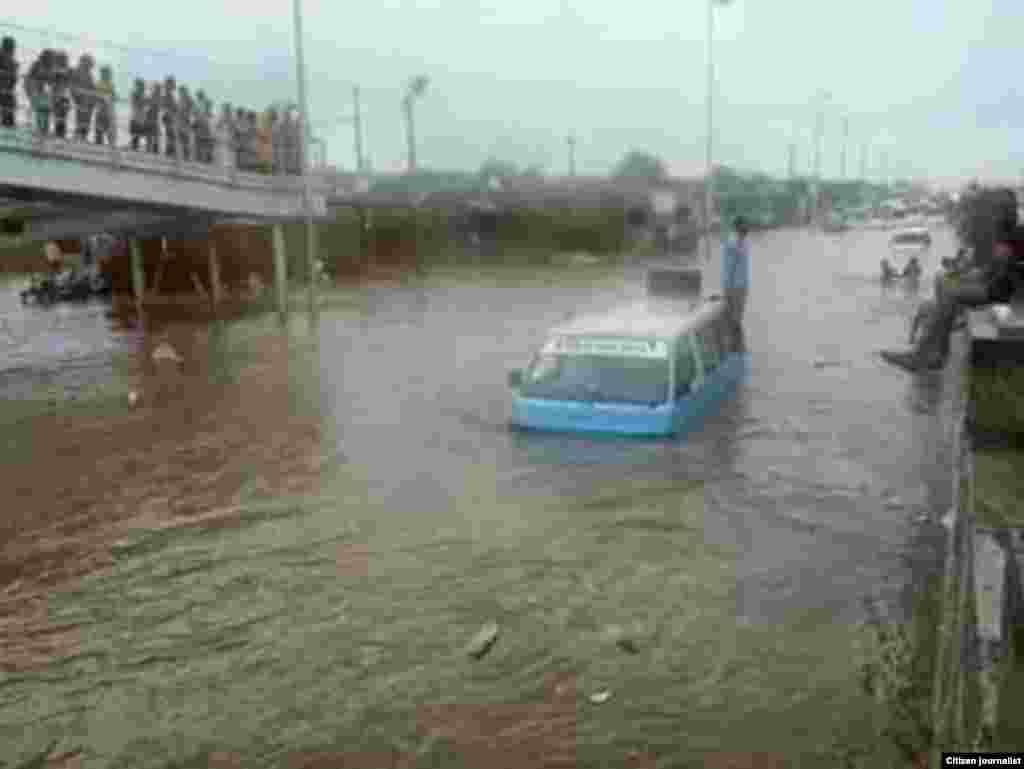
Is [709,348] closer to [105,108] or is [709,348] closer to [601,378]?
[601,378]

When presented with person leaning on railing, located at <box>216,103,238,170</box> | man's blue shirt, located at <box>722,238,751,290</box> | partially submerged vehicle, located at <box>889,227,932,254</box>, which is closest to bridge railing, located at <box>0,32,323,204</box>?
person leaning on railing, located at <box>216,103,238,170</box>

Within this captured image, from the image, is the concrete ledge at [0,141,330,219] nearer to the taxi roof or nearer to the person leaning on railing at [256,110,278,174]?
the person leaning on railing at [256,110,278,174]

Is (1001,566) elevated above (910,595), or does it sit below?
above

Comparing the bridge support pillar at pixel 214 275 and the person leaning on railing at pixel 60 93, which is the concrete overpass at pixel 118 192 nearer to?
the person leaning on railing at pixel 60 93

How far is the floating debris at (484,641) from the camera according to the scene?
761 centimetres

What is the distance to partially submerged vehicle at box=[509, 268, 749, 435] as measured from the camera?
42.5 ft

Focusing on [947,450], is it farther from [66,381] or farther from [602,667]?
[66,381]

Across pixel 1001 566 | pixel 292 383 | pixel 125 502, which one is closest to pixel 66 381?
pixel 292 383

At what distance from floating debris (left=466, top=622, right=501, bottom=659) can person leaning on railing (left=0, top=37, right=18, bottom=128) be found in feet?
47.2

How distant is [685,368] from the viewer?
44.7 ft

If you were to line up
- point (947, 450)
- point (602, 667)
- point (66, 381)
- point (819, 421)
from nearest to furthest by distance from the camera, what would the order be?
point (602, 667), point (947, 450), point (819, 421), point (66, 381)

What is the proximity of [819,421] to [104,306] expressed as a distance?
25.2 meters

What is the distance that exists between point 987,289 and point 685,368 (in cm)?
465

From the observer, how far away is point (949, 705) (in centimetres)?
487
